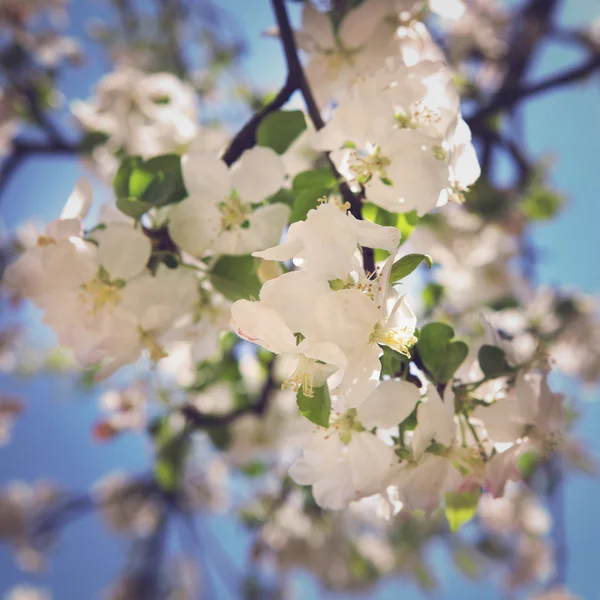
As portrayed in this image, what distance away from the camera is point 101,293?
20.4 inches

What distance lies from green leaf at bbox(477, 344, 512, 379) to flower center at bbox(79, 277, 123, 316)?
14.4 inches

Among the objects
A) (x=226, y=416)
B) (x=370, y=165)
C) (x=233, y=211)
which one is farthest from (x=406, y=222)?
(x=226, y=416)

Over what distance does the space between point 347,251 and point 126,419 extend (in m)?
1.08

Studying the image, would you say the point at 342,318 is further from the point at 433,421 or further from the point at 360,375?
the point at 433,421

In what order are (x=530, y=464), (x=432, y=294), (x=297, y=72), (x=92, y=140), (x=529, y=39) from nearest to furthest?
1. (x=297, y=72)
2. (x=432, y=294)
3. (x=92, y=140)
4. (x=530, y=464)
5. (x=529, y=39)

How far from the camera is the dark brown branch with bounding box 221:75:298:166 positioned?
56 centimetres

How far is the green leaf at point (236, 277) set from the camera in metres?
0.49

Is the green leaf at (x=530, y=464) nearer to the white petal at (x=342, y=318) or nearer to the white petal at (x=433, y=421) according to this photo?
the white petal at (x=433, y=421)

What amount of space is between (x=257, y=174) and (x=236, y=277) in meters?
0.11

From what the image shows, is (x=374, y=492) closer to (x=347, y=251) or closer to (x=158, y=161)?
(x=347, y=251)

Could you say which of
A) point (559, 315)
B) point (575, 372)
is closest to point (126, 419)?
point (559, 315)

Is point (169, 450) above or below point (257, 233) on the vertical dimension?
below

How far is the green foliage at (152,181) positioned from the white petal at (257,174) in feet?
0.20

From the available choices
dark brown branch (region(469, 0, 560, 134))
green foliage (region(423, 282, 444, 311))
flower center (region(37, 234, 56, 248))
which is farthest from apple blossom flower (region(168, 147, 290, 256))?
dark brown branch (region(469, 0, 560, 134))
